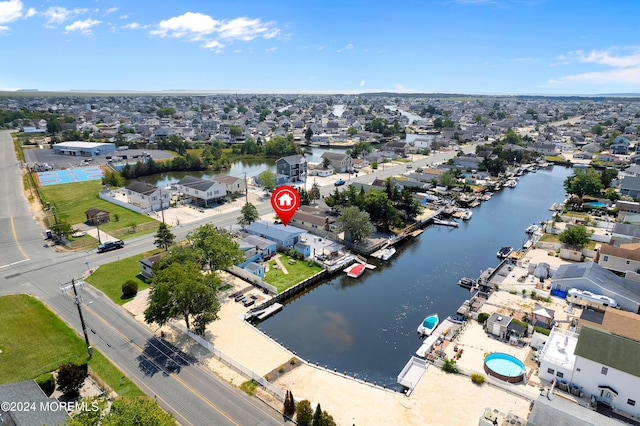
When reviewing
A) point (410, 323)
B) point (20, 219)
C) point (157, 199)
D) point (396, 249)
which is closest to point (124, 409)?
point (410, 323)

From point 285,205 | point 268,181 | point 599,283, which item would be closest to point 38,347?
point 285,205

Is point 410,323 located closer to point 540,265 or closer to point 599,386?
point 599,386

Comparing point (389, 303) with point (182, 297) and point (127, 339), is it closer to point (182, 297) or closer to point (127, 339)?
point (182, 297)

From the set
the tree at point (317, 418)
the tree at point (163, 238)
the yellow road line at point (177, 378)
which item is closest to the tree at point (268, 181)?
the tree at point (163, 238)

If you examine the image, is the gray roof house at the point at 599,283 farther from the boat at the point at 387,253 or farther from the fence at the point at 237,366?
the fence at the point at 237,366

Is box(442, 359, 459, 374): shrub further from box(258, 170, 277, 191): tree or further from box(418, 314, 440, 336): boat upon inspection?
box(258, 170, 277, 191): tree

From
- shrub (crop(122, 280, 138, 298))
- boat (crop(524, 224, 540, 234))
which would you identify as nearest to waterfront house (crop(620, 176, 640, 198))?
boat (crop(524, 224, 540, 234))
